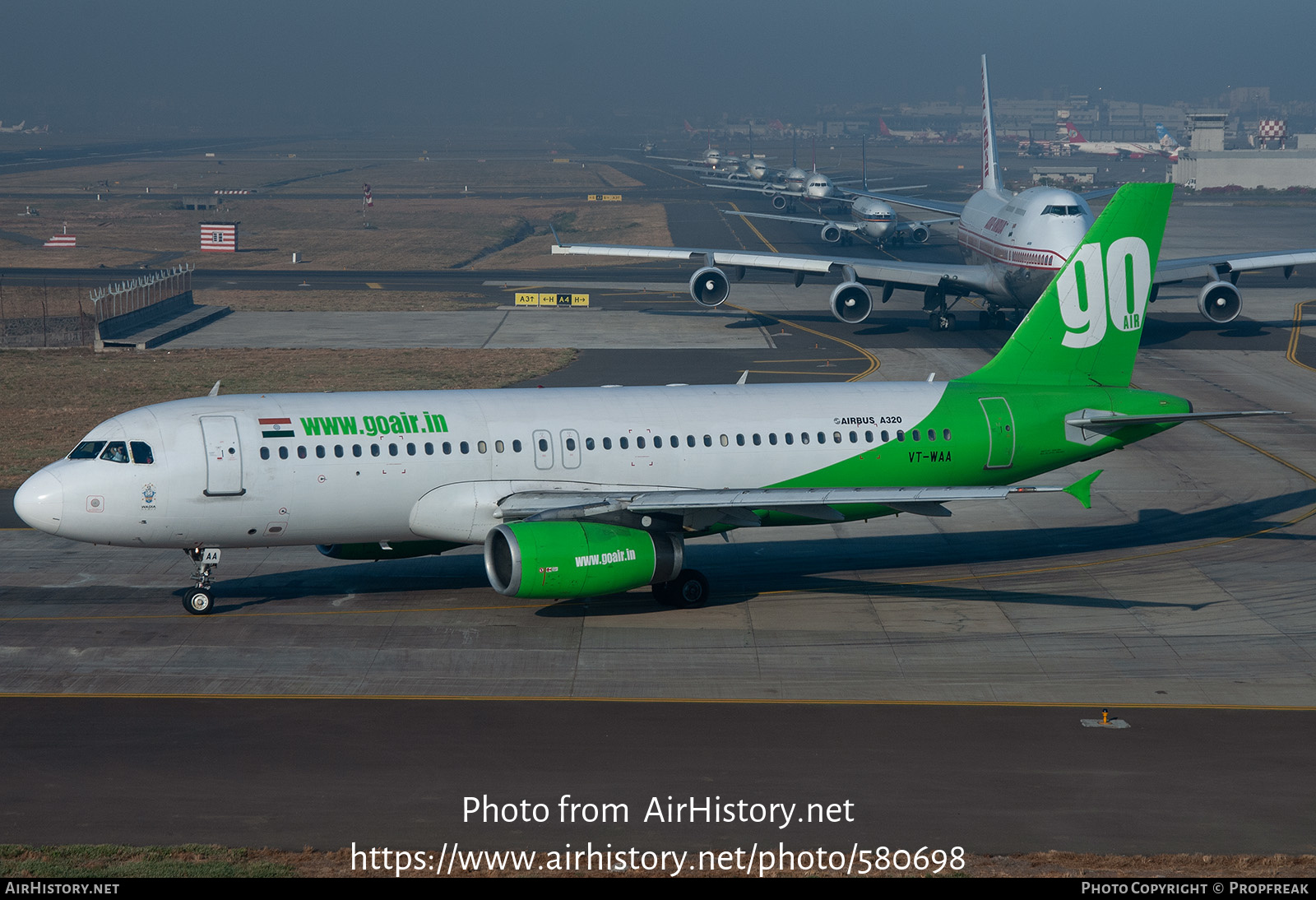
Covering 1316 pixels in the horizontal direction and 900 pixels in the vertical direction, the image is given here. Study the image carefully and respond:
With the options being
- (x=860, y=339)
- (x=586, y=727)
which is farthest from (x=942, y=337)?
(x=586, y=727)

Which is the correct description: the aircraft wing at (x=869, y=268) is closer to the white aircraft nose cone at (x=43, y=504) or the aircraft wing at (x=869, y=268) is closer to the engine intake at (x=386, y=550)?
the engine intake at (x=386, y=550)

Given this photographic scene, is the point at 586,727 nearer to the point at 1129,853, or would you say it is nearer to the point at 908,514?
the point at 1129,853

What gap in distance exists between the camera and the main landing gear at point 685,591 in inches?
1212

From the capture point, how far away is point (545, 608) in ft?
102

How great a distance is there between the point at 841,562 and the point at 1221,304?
1849 inches

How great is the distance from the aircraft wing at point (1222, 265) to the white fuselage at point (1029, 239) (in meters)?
5.72

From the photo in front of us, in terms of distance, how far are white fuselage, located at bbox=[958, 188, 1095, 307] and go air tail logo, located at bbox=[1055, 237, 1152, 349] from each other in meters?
30.6

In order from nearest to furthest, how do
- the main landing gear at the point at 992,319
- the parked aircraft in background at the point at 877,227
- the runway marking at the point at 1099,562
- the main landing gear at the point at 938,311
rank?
the runway marking at the point at 1099,562
the main landing gear at the point at 938,311
the main landing gear at the point at 992,319
the parked aircraft in background at the point at 877,227

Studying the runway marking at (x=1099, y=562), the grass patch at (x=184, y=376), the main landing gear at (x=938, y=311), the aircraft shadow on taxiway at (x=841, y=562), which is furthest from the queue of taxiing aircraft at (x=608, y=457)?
the main landing gear at (x=938, y=311)

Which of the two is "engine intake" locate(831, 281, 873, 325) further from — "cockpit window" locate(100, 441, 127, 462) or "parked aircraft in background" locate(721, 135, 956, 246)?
"cockpit window" locate(100, 441, 127, 462)

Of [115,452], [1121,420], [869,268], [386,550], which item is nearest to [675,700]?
[386,550]

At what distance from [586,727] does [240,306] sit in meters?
70.1

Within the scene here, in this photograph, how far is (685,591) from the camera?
101ft

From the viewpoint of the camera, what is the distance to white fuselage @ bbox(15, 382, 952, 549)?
94.6ft
